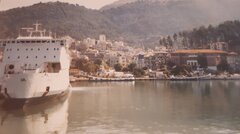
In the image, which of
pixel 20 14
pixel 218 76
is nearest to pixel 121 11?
pixel 20 14

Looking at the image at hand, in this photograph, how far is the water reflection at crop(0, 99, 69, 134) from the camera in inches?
453

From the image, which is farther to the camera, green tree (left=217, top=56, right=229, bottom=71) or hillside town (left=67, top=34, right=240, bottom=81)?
green tree (left=217, top=56, right=229, bottom=71)

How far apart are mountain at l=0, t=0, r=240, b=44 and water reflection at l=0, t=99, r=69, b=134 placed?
6864 centimetres

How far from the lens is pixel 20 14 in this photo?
62625 mm

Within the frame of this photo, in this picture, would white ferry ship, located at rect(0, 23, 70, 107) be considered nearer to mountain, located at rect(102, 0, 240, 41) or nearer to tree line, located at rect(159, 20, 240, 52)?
tree line, located at rect(159, 20, 240, 52)

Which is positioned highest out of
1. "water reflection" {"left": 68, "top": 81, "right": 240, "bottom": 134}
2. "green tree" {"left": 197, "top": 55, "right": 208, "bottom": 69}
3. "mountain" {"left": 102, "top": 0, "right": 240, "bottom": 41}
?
"mountain" {"left": 102, "top": 0, "right": 240, "bottom": 41}

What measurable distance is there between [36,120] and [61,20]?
75927 millimetres

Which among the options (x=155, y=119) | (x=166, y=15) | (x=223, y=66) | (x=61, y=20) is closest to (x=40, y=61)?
(x=155, y=119)

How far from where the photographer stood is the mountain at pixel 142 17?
306ft

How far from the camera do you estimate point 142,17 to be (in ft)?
460

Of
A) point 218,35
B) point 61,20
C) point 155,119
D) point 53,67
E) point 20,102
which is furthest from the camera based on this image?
point 61,20

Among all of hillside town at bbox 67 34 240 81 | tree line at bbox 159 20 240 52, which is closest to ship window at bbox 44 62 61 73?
hillside town at bbox 67 34 240 81

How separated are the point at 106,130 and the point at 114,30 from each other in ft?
363

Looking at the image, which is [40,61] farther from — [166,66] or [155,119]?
[166,66]
